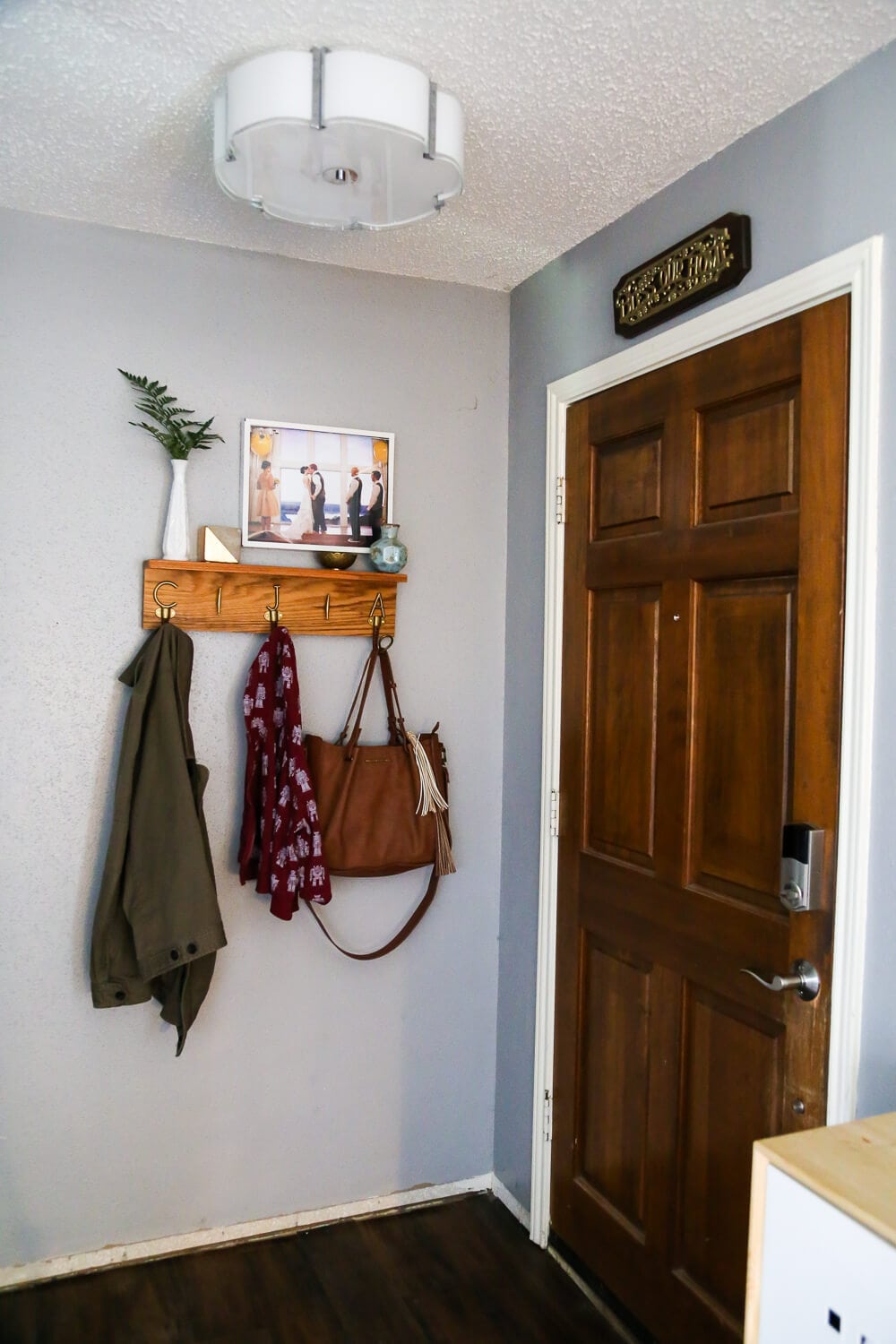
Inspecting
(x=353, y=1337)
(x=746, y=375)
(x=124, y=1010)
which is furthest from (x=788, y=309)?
(x=353, y=1337)

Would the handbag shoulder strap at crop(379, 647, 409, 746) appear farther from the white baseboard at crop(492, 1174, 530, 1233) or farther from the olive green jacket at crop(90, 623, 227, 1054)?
the white baseboard at crop(492, 1174, 530, 1233)

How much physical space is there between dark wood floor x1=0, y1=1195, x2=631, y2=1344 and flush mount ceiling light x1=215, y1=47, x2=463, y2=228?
7.61 ft

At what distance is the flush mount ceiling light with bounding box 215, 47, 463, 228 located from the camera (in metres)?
1.58

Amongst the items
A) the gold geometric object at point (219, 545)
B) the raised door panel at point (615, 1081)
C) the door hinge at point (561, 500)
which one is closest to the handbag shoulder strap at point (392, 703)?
the gold geometric object at point (219, 545)

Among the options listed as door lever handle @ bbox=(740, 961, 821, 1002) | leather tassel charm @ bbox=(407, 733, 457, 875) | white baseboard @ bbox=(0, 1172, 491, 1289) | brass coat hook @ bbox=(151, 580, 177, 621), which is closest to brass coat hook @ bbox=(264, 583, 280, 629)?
brass coat hook @ bbox=(151, 580, 177, 621)

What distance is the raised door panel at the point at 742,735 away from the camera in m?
1.79

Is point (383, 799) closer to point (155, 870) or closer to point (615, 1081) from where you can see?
point (155, 870)

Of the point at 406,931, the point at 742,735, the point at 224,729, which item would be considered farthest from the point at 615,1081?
the point at 224,729

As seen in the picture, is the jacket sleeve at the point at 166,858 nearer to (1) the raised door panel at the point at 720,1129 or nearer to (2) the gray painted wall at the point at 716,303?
(2) the gray painted wall at the point at 716,303

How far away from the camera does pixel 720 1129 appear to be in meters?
1.91

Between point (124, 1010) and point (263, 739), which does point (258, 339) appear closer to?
point (263, 739)

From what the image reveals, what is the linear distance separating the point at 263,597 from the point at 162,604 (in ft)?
0.80

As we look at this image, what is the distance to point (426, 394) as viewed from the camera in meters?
2.67

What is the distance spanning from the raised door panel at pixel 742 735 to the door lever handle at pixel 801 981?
12 cm
